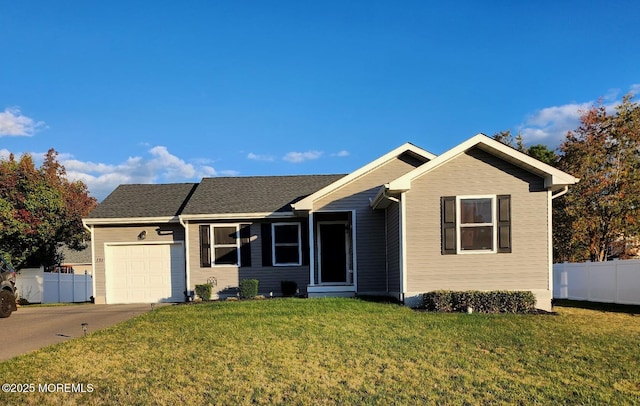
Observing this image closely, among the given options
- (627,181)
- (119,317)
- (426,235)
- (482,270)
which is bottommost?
(119,317)

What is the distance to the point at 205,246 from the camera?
1576 centimetres

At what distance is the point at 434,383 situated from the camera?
5.71 metres

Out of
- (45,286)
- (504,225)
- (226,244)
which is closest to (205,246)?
(226,244)

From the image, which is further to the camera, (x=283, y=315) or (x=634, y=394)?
(x=283, y=315)

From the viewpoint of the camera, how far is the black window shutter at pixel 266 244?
617 inches

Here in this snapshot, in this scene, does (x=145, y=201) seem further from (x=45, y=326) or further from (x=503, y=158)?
(x=503, y=158)

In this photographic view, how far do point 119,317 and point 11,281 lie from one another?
366 cm

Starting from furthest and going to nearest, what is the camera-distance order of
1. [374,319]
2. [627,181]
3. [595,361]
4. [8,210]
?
1. [8,210]
2. [627,181]
3. [374,319]
4. [595,361]

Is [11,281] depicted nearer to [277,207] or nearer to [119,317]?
[119,317]

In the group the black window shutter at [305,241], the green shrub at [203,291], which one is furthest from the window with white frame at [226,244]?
the black window shutter at [305,241]

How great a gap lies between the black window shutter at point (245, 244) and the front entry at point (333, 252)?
2456mm

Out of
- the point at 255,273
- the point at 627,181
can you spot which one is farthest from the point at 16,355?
the point at 627,181

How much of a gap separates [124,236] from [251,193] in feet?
15.4

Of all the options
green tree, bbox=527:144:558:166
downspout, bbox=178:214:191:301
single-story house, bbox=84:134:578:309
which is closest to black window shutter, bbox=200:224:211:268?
single-story house, bbox=84:134:578:309
